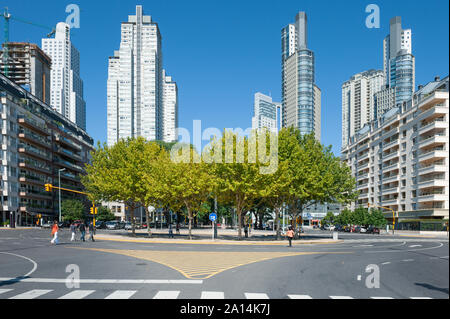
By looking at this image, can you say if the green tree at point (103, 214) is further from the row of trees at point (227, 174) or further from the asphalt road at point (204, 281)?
the asphalt road at point (204, 281)

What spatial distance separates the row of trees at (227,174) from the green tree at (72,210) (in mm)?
40115

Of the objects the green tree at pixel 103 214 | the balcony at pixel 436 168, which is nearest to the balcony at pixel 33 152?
the green tree at pixel 103 214

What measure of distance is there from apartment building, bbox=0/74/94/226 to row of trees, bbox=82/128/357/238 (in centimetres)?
3080

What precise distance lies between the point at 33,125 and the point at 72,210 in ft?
70.6

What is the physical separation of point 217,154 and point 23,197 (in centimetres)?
6294

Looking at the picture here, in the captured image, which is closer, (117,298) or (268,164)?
(117,298)

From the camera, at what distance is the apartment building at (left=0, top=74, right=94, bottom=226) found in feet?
287

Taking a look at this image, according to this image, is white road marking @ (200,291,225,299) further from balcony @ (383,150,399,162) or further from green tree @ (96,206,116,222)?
green tree @ (96,206,116,222)

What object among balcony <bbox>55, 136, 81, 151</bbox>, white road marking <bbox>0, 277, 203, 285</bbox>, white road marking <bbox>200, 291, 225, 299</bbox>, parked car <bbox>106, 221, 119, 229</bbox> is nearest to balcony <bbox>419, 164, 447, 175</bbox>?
white road marking <bbox>200, 291, 225, 299</bbox>

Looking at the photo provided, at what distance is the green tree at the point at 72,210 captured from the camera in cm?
9248

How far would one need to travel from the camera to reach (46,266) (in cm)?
1933

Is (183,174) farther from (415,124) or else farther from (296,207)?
(415,124)
